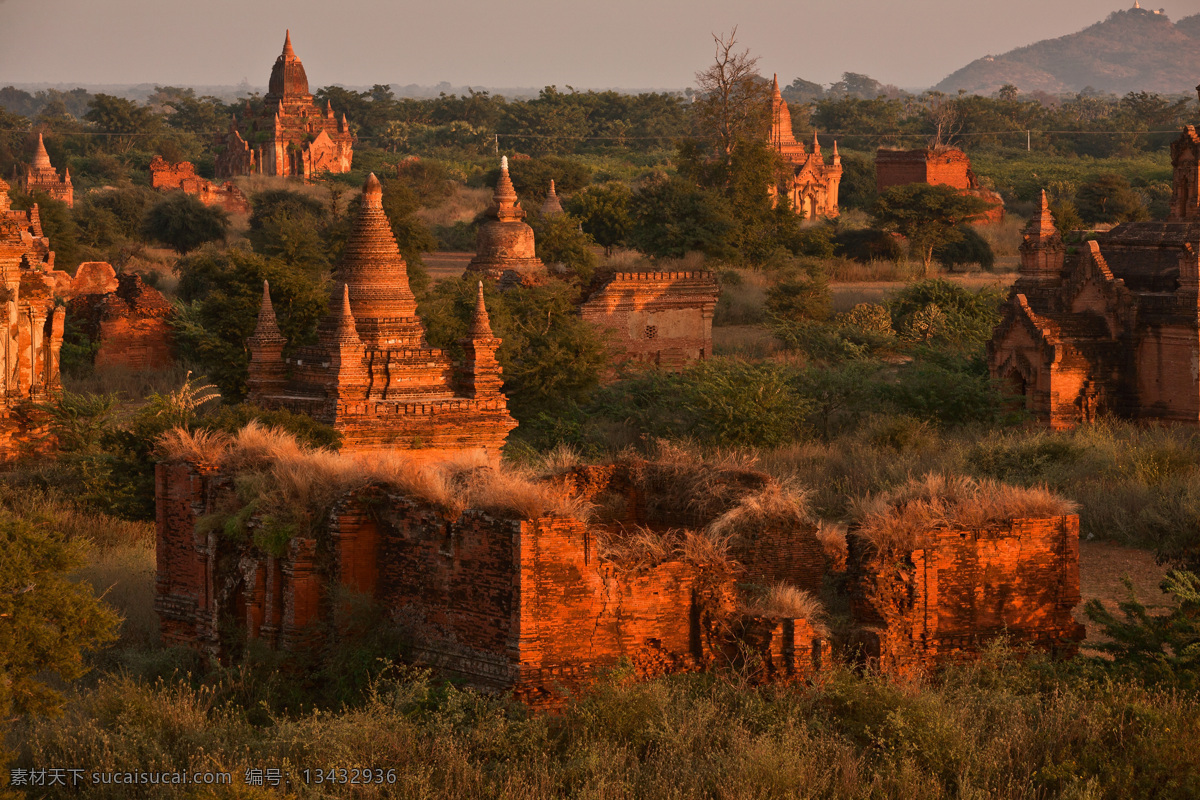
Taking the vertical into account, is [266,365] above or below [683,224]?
below

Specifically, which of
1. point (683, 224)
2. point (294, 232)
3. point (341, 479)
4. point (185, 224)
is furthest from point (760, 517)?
point (185, 224)

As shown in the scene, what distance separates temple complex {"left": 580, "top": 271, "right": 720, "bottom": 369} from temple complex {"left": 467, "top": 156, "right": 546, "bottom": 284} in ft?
5.17

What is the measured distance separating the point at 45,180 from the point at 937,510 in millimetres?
66526

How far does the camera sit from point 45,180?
72000 millimetres

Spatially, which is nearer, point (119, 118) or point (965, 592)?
point (965, 592)

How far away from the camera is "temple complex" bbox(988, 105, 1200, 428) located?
77.2ft

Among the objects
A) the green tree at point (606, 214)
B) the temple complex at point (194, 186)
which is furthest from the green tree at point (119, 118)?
the green tree at point (606, 214)

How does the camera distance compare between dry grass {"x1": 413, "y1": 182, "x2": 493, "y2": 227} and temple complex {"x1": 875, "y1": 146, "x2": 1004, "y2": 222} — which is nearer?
temple complex {"x1": 875, "y1": 146, "x2": 1004, "y2": 222}

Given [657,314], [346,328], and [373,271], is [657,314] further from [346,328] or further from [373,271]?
[346,328]

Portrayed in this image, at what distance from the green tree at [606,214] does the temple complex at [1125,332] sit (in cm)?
2385

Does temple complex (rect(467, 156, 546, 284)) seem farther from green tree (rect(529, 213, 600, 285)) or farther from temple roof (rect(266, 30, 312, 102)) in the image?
temple roof (rect(266, 30, 312, 102))

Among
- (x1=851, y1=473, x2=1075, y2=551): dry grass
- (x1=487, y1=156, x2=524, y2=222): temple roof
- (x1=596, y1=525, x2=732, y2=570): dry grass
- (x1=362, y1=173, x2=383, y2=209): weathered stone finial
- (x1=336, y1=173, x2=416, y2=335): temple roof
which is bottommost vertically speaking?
(x1=596, y1=525, x2=732, y2=570): dry grass

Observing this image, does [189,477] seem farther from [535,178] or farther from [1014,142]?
[1014,142]

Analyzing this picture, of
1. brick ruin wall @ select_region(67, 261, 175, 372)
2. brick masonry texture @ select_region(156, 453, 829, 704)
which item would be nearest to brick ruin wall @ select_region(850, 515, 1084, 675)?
brick masonry texture @ select_region(156, 453, 829, 704)
